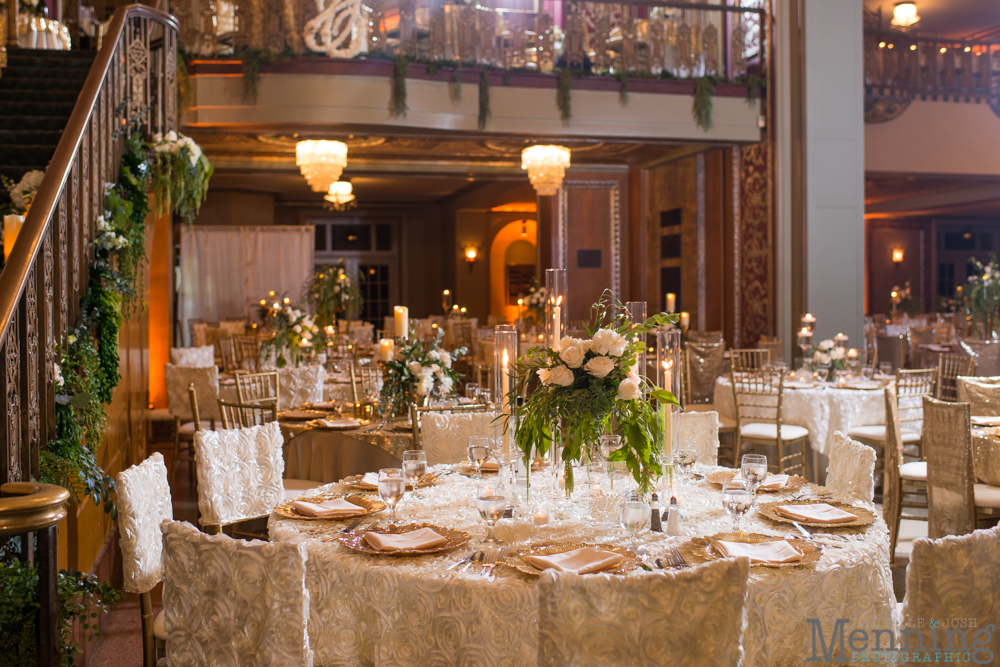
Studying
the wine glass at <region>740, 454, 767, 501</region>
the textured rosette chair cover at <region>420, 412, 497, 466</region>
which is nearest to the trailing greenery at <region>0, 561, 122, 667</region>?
the textured rosette chair cover at <region>420, 412, 497, 466</region>

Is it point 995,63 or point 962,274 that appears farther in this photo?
point 962,274

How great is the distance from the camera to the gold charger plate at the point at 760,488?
286cm

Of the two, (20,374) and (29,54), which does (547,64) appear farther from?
(20,374)

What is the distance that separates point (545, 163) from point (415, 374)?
5459 mm

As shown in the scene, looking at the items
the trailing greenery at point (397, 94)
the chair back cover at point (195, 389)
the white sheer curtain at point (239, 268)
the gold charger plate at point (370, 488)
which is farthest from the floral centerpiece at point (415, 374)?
the white sheer curtain at point (239, 268)

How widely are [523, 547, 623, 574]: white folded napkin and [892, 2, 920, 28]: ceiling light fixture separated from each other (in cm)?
1299

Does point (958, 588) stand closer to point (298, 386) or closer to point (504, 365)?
point (504, 365)

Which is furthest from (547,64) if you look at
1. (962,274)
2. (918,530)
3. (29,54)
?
(962,274)

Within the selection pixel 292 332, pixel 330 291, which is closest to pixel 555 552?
pixel 292 332

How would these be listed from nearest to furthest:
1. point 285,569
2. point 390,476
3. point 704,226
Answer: point 285,569, point 390,476, point 704,226

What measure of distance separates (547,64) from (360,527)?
782cm

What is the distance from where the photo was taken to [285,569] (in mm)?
1843

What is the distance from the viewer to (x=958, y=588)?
1808mm

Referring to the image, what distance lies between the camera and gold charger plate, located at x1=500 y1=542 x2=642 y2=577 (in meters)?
2.02
